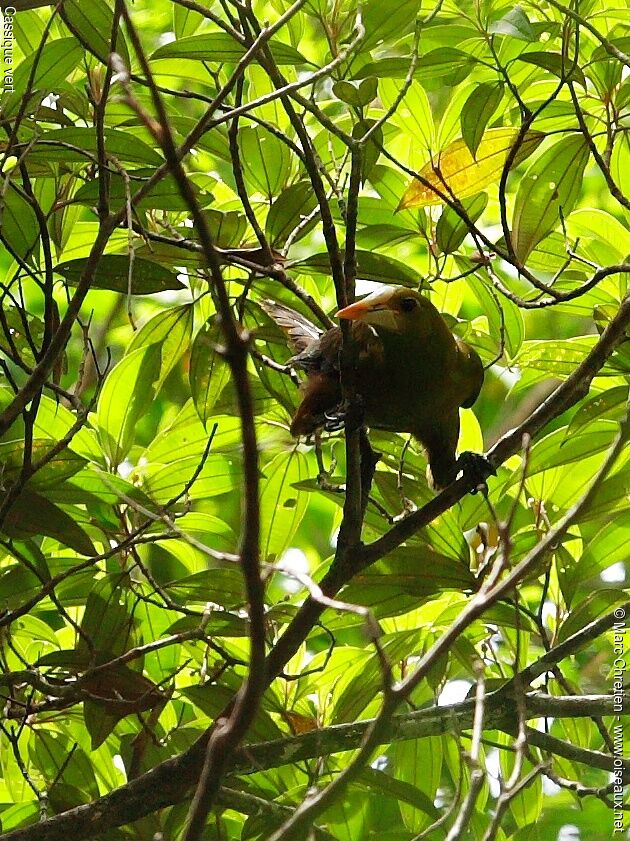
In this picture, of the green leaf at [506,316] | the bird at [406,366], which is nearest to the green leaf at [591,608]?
the bird at [406,366]

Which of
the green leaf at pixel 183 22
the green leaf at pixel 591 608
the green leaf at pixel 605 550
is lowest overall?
→ the green leaf at pixel 591 608

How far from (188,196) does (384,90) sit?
1.32 meters

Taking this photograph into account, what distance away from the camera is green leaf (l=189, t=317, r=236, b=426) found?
1.71m

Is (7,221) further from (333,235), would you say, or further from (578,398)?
(578,398)

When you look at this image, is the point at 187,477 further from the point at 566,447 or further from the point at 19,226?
the point at 566,447

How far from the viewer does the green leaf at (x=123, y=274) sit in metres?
1.57

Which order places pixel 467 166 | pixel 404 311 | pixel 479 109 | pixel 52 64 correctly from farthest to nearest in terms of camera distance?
Answer: pixel 404 311
pixel 467 166
pixel 479 109
pixel 52 64

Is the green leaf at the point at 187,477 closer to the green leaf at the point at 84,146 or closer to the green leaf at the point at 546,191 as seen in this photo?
the green leaf at the point at 84,146

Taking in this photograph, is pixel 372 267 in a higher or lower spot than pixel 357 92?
lower

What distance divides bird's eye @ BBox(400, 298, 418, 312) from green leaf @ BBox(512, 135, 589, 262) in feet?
0.91

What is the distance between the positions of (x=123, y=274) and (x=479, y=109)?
2.04ft

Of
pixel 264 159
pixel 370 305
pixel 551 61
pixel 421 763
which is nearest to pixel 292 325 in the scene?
pixel 370 305

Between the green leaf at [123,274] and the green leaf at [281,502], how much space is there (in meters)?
0.40

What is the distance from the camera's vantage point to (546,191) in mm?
1675
